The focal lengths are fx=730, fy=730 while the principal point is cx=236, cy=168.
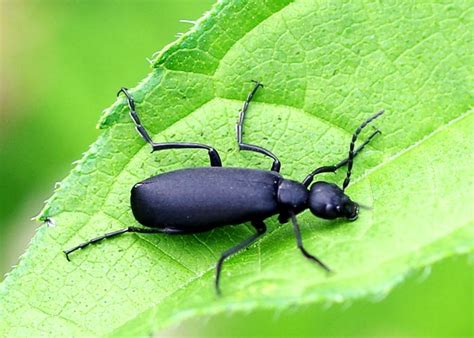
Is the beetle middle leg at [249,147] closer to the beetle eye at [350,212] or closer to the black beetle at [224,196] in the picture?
the black beetle at [224,196]

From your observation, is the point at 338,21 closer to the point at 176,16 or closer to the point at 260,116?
the point at 260,116

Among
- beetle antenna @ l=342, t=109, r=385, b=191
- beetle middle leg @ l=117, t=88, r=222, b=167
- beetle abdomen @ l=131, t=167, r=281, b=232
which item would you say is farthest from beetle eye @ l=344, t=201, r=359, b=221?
beetle middle leg @ l=117, t=88, r=222, b=167

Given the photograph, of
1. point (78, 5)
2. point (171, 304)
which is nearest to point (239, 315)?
point (171, 304)

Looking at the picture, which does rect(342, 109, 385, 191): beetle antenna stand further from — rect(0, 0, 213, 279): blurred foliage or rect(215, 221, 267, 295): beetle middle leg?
rect(0, 0, 213, 279): blurred foliage

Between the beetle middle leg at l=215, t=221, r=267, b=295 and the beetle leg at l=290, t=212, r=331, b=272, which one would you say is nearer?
the beetle leg at l=290, t=212, r=331, b=272

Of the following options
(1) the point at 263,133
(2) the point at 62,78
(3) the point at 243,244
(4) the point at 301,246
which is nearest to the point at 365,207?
(4) the point at 301,246

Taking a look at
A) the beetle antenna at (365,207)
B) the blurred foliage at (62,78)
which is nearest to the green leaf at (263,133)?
the beetle antenna at (365,207)

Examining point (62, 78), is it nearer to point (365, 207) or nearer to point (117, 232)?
point (117, 232)
